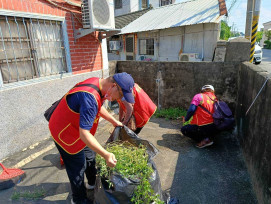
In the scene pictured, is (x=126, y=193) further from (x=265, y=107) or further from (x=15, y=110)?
(x=15, y=110)

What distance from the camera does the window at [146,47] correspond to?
12688mm

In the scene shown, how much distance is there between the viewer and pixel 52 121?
6.91 feet

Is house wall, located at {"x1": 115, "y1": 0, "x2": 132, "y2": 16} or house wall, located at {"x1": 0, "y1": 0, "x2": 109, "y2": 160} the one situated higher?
house wall, located at {"x1": 115, "y1": 0, "x2": 132, "y2": 16}

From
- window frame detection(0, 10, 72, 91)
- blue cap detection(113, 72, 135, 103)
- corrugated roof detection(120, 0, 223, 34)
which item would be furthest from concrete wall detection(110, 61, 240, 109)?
corrugated roof detection(120, 0, 223, 34)

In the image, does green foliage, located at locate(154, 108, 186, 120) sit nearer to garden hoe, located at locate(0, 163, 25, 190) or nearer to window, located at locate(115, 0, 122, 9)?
garden hoe, located at locate(0, 163, 25, 190)

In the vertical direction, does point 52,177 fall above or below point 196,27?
below

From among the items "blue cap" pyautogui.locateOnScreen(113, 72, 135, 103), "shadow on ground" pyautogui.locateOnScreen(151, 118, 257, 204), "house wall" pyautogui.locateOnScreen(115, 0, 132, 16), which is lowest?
"shadow on ground" pyautogui.locateOnScreen(151, 118, 257, 204)

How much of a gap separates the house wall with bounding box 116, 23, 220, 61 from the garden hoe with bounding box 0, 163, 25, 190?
967 centimetres

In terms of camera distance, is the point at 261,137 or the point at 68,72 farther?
the point at 68,72

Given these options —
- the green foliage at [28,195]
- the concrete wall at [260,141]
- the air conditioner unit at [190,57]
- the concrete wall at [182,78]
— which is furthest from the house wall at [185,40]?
the green foliage at [28,195]

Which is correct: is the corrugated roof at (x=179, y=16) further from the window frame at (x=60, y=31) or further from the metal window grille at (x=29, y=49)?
the metal window grille at (x=29, y=49)

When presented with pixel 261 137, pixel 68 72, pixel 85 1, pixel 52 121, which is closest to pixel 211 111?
pixel 261 137

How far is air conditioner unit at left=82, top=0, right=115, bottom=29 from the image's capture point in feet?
13.6

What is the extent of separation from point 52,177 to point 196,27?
10052 mm
